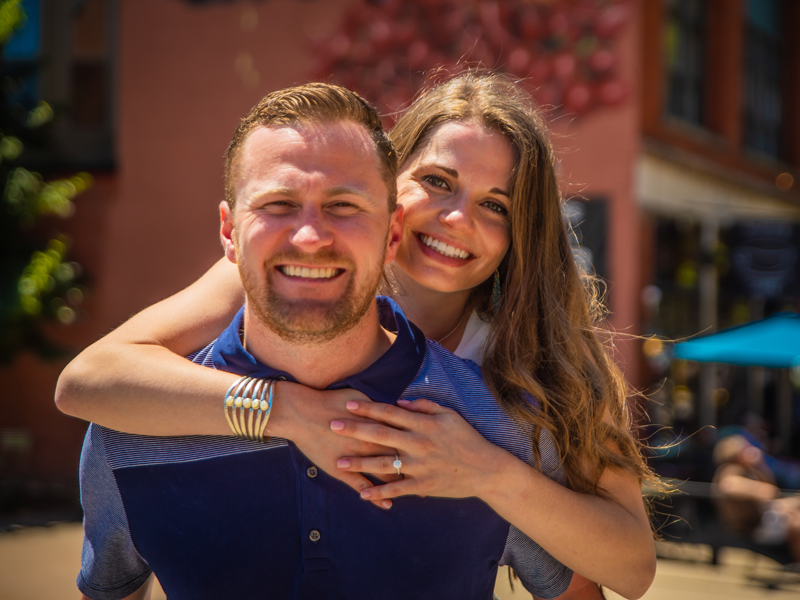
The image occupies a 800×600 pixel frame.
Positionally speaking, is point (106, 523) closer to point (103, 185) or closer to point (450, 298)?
point (450, 298)

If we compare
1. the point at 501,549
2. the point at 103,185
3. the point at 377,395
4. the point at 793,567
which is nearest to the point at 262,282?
the point at 377,395

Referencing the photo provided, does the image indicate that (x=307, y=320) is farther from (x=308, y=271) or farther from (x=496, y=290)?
(x=496, y=290)

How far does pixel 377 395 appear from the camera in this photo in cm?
204

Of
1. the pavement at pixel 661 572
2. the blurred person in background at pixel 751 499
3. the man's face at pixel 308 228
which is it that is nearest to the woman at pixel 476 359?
the man's face at pixel 308 228

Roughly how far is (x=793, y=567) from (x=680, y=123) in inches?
196

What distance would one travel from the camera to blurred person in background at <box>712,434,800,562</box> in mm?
6988

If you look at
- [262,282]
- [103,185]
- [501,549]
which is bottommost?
[501,549]

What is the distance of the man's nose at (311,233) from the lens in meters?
1.84

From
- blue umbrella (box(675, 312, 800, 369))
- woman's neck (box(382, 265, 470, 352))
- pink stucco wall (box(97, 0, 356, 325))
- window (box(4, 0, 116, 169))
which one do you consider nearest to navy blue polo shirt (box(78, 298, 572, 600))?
woman's neck (box(382, 265, 470, 352))

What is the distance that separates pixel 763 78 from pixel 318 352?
12.8 metres

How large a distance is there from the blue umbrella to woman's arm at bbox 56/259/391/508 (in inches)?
250

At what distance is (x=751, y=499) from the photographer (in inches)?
285

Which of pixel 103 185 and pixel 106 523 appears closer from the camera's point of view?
pixel 106 523

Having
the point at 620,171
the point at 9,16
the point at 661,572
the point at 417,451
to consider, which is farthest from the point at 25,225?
the point at 417,451
